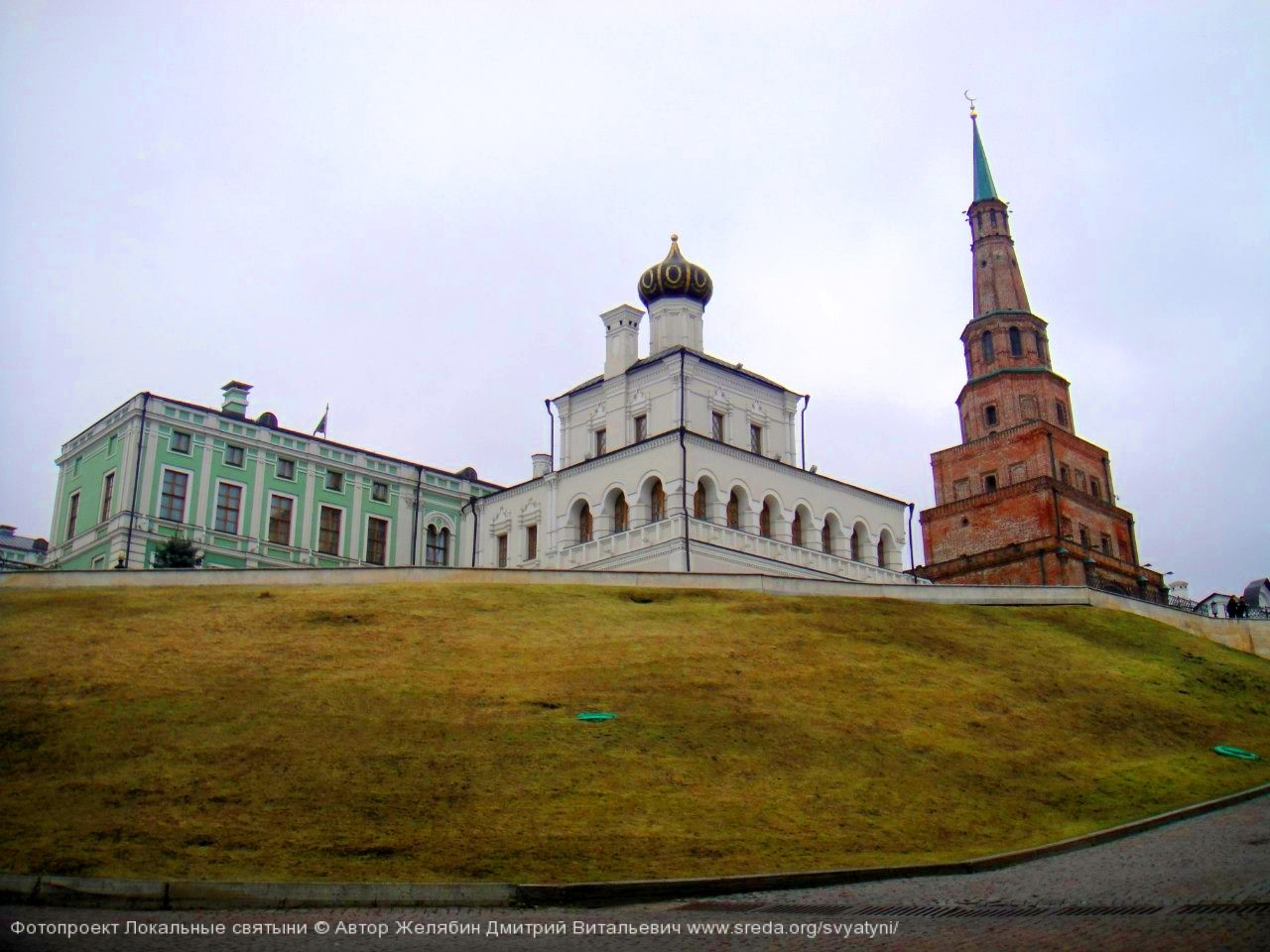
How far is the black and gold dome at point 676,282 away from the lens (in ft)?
172

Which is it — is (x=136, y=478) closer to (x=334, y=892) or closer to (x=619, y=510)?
(x=619, y=510)

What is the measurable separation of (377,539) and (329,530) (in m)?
2.24

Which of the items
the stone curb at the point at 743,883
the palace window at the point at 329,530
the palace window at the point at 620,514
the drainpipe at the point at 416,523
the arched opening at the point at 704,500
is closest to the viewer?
the stone curb at the point at 743,883

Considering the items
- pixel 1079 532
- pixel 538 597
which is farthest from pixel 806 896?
pixel 1079 532

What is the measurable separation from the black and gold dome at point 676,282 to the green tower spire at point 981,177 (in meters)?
28.6

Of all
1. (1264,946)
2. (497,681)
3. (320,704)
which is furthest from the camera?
(497,681)

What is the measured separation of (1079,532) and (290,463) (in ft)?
128

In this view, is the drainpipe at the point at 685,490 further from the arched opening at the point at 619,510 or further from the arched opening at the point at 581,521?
the arched opening at the point at 581,521

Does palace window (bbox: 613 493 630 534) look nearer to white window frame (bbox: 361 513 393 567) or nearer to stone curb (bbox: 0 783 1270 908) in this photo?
white window frame (bbox: 361 513 393 567)


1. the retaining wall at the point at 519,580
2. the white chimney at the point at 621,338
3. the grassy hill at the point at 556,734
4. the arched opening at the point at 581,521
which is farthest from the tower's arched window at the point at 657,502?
the grassy hill at the point at 556,734

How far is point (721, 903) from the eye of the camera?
13555mm

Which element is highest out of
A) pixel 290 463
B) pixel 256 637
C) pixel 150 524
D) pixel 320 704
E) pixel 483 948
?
pixel 290 463

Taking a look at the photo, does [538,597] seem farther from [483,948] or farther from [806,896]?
[483,948]

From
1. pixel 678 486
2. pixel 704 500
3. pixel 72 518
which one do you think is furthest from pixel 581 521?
pixel 72 518
